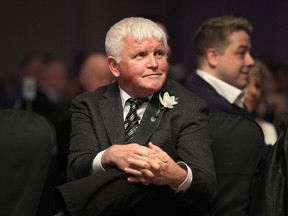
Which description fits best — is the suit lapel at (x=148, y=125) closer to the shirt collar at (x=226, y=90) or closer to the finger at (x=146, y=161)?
the finger at (x=146, y=161)

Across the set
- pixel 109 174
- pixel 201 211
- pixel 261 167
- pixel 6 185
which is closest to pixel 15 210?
pixel 6 185

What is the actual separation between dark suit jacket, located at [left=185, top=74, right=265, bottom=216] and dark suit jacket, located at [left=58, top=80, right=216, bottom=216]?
0.63 ft

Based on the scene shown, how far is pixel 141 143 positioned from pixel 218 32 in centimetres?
162

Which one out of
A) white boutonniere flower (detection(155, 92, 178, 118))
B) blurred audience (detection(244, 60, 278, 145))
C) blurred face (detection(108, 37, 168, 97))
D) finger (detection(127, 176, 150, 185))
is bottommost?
blurred audience (detection(244, 60, 278, 145))

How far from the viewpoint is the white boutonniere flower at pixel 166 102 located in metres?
4.08

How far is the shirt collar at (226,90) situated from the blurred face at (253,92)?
786 mm

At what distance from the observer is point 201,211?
399 cm

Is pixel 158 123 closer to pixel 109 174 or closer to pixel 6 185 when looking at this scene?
pixel 109 174

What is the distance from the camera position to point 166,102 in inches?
161

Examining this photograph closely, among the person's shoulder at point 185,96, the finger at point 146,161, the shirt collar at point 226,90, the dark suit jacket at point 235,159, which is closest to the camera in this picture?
the finger at point 146,161

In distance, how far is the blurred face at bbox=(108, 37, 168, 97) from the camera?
405cm

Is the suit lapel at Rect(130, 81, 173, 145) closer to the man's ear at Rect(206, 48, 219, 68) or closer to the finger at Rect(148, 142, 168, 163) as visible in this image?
the finger at Rect(148, 142, 168, 163)

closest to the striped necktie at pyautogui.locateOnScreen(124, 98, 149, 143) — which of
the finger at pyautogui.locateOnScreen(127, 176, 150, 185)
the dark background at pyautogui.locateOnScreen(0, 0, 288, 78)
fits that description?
the finger at pyautogui.locateOnScreen(127, 176, 150, 185)

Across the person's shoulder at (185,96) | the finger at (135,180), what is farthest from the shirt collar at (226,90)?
the finger at (135,180)
